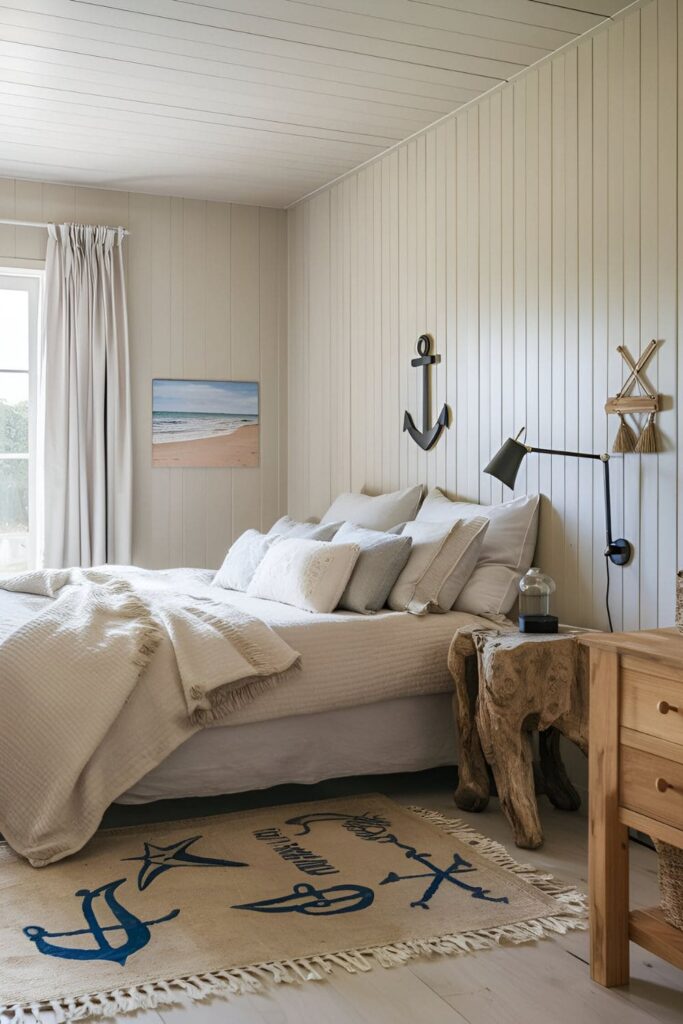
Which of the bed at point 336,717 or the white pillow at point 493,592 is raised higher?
the white pillow at point 493,592

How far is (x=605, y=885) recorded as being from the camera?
2139 mm

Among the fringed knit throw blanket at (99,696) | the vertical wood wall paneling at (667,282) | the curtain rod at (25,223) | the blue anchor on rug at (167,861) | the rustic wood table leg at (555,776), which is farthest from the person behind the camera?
the curtain rod at (25,223)

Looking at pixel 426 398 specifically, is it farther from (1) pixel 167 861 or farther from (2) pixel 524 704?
(1) pixel 167 861

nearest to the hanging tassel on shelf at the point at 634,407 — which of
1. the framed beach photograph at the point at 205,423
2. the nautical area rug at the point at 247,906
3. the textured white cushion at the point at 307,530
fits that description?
the nautical area rug at the point at 247,906

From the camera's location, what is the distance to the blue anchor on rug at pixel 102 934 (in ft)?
7.23

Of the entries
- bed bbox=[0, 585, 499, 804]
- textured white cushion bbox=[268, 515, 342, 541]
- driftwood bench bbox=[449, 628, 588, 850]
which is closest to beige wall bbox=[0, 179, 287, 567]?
textured white cushion bbox=[268, 515, 342, 541]

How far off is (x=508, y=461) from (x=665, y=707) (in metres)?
1.44

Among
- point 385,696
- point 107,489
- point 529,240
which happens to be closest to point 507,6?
point 529,240

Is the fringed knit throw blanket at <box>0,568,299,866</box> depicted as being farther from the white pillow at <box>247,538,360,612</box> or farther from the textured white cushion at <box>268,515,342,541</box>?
the textured white cushion at <box>268,515,342,541</box>

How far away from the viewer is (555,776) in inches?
129

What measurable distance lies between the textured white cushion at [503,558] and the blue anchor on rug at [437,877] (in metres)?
0.99

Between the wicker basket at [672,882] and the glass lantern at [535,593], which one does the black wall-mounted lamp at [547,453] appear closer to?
the glass lantern at [535,593]

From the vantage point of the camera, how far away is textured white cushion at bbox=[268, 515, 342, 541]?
4.19 meters

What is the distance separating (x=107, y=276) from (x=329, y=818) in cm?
318
